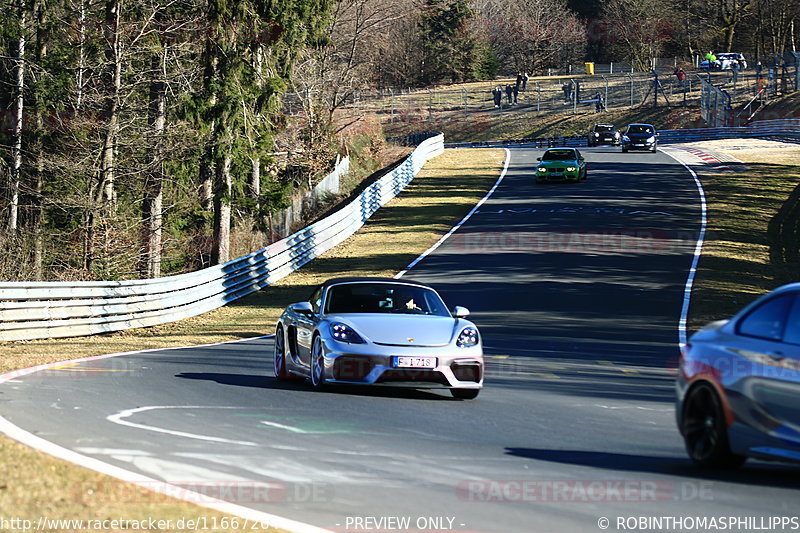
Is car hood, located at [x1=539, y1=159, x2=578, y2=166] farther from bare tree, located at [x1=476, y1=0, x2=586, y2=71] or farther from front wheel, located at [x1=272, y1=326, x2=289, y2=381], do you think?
bare tree, located at [x1=476, y1=0, x2=586, y2=71]

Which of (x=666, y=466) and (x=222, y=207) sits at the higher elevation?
(x=666, y=466)

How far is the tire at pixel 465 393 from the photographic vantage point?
12931 millimetres

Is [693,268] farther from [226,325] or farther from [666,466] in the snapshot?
[666,466]

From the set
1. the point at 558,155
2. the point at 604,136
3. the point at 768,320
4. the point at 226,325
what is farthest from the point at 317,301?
the point at 604,136

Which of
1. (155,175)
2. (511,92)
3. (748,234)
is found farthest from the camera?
(511,92)

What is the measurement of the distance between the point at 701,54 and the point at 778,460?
122 meters

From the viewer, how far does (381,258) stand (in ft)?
119

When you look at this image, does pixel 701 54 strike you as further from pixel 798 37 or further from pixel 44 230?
pixel 44 230

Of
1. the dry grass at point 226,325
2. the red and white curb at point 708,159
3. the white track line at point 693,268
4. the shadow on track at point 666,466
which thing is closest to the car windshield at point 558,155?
the dry grass at point 226,325

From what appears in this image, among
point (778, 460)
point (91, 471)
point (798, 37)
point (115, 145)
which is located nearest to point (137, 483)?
point (91, 471)

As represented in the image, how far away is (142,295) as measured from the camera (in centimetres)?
2528

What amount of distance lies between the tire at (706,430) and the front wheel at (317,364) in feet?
16.8

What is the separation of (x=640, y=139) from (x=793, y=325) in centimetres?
6116

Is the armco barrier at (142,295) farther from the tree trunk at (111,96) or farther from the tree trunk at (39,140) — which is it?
the tree trunk at (39,140)
